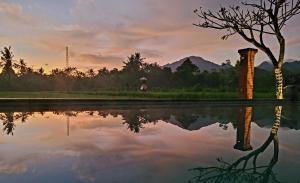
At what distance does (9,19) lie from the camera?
1343 cm

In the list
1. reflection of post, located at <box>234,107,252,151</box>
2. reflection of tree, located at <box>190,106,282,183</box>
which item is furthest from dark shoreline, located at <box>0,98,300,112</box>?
reflection of tree, located at <box>190,106,282,183</box>

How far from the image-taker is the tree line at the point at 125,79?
75.4 feet

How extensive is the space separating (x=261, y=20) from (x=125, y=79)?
21.1 m

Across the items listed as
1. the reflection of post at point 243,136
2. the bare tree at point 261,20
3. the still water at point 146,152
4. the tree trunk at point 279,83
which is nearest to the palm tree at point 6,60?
the bare tree at point 261,20

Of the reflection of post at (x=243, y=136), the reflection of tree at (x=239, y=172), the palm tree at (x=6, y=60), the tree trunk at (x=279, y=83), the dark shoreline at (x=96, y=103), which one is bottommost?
the reflection of post at (x=243, y=136)

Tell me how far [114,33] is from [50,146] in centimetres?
1556

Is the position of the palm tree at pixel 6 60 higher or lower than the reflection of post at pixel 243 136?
→ higher

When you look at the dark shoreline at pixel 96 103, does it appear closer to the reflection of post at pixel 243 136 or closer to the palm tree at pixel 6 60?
the reflection of post at pixel 243 136

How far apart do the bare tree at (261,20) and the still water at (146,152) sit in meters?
6.71

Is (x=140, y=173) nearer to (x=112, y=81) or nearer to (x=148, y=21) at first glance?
(x=148, y=21)

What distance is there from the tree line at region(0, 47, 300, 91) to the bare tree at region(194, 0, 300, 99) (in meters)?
7.68

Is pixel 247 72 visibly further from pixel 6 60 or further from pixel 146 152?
pixel 6 60

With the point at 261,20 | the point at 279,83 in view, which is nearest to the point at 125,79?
the point at 261,20

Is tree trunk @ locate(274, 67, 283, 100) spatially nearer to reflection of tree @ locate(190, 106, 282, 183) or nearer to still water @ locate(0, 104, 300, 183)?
still water @ locate(0, 104, 300, 183)
